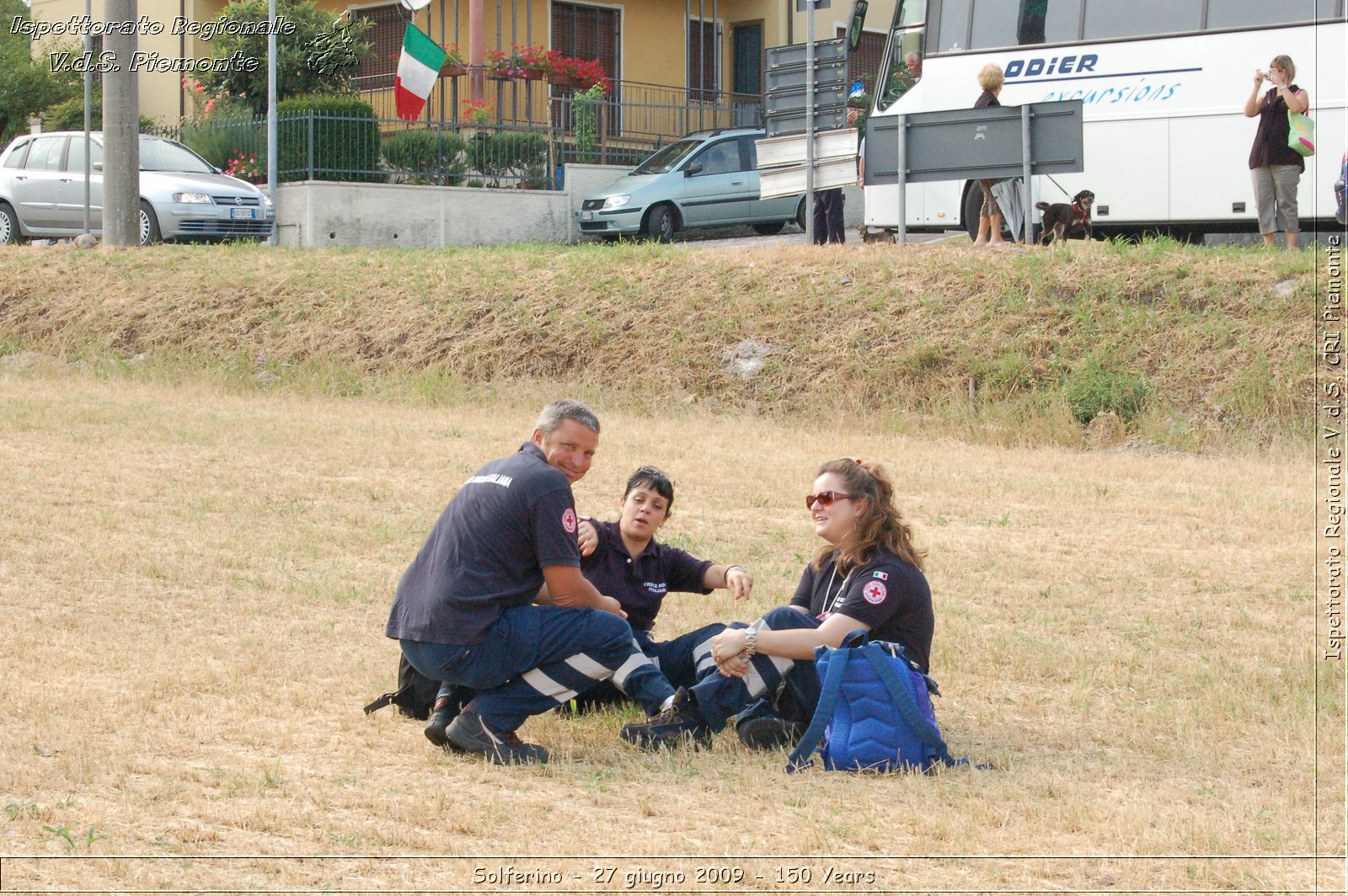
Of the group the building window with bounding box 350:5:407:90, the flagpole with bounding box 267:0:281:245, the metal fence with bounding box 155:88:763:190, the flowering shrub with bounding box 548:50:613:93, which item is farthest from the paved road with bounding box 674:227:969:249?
the building window with bounding box 350:5:407:90

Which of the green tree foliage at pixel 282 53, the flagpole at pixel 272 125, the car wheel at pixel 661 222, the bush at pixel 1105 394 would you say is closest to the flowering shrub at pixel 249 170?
the flagpole at pixel 272 125

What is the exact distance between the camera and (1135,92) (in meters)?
17.4

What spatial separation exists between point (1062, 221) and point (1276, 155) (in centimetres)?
225

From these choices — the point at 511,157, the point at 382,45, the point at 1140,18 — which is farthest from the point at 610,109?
the point at 1140,18

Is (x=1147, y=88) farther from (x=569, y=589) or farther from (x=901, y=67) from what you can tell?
(x=569, y=589)

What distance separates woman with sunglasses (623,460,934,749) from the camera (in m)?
5.33

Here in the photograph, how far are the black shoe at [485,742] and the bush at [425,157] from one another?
20176mm

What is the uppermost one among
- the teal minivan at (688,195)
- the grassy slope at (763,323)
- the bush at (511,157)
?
the bush at (511,157)

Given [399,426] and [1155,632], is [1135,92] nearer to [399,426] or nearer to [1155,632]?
[399,426]

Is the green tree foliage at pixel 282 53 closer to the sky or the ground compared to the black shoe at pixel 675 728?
closer to the sky

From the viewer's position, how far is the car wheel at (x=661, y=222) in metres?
24.4

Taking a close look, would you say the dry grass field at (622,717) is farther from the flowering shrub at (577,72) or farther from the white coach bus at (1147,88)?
the flowering shrub at (577,72)

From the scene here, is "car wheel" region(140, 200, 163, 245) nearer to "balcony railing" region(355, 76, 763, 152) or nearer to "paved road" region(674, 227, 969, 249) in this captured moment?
"balcony railing" region(355, 76, 763, 152)

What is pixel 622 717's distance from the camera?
584 centimetres
